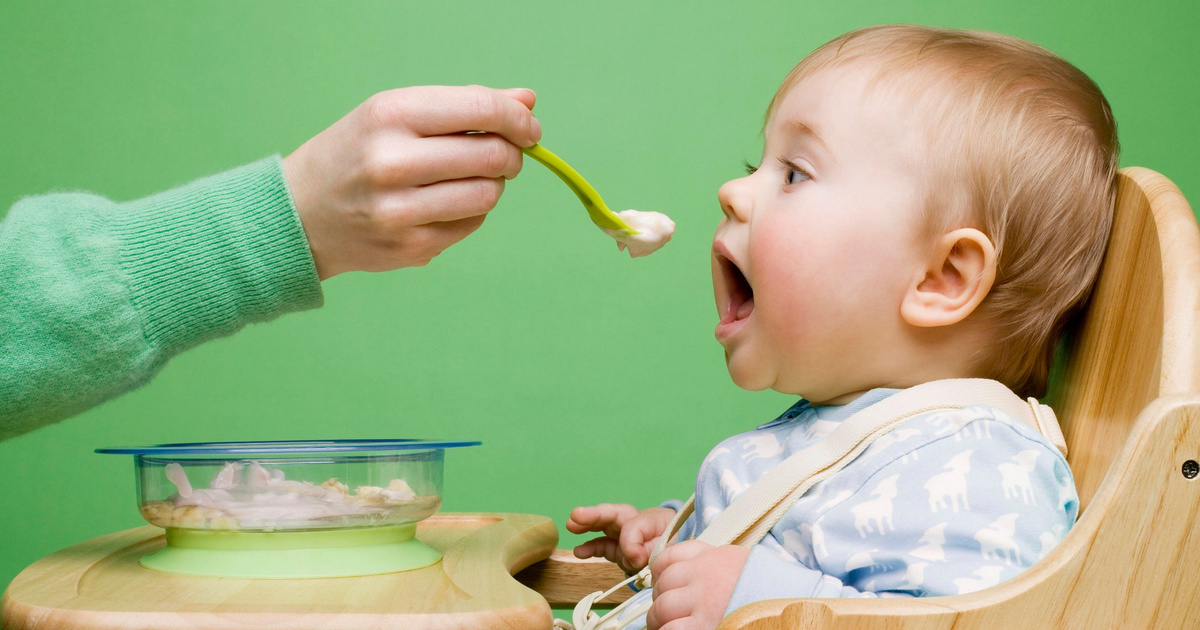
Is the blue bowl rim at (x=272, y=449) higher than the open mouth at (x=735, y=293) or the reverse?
the reverse

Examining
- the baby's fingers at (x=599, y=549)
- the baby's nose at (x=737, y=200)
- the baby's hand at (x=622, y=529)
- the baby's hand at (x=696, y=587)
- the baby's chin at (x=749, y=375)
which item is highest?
the baby's nose at (x=737, y=200)

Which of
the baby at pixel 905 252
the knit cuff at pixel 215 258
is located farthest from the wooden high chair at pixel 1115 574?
the knit cuff at pixel 215 258

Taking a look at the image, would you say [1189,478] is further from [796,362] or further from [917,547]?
[796,362]

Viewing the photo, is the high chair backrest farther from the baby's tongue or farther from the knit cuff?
the knit cuff

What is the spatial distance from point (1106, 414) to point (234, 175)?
2.11 feet

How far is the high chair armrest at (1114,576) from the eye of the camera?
0.48 metres

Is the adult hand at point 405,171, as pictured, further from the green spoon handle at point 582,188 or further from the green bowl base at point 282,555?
the green bowl base at point 282,555

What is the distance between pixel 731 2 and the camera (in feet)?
5.57

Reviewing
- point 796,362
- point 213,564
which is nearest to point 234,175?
point 213,564

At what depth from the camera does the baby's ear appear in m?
0.70

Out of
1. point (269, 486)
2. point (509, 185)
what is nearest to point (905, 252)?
point (269, 486)

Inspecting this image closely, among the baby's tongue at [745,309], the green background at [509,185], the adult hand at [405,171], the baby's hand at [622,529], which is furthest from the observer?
the green background at [509,185]

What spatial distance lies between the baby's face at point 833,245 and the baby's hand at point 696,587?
0.19 metres

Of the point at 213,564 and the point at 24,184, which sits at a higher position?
the point at 24,184
